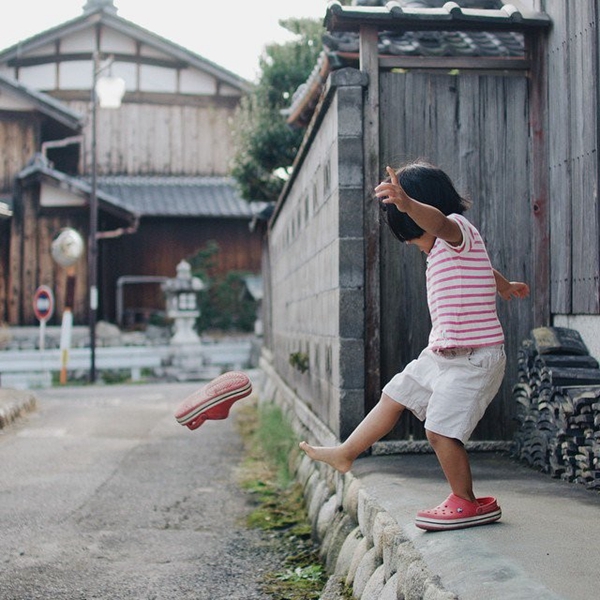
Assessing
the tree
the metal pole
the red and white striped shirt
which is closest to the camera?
the red and white striped shirt

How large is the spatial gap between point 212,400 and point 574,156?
8.63 ft

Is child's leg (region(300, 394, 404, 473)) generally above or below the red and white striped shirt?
below

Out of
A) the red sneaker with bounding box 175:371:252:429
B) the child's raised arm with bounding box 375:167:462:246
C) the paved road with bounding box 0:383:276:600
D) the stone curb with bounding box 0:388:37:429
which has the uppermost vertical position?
the child's raised arm with bounding box 375:167:462:246

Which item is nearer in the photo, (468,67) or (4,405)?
(468,67)

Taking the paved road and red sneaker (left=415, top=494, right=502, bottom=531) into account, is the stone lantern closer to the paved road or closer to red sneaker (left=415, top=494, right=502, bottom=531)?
the paved road

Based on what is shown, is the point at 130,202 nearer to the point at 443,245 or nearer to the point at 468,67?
the point at 468,67

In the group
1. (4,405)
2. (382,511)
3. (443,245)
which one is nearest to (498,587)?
(382,511)

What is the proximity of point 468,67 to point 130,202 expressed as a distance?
777 inches

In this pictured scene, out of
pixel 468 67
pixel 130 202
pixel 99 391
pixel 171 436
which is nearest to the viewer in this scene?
pixel 468 67

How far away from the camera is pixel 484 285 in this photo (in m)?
3.60

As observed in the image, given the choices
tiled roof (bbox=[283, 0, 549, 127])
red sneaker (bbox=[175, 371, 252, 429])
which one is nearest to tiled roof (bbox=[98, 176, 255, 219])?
tiled roof (bbox=[283, 0, 549, 127])

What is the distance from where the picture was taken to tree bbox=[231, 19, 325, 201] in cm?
1467

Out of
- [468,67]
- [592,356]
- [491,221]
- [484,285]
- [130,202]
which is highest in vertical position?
[130,202]

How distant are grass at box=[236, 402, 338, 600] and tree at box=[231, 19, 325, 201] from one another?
5.82 meters
